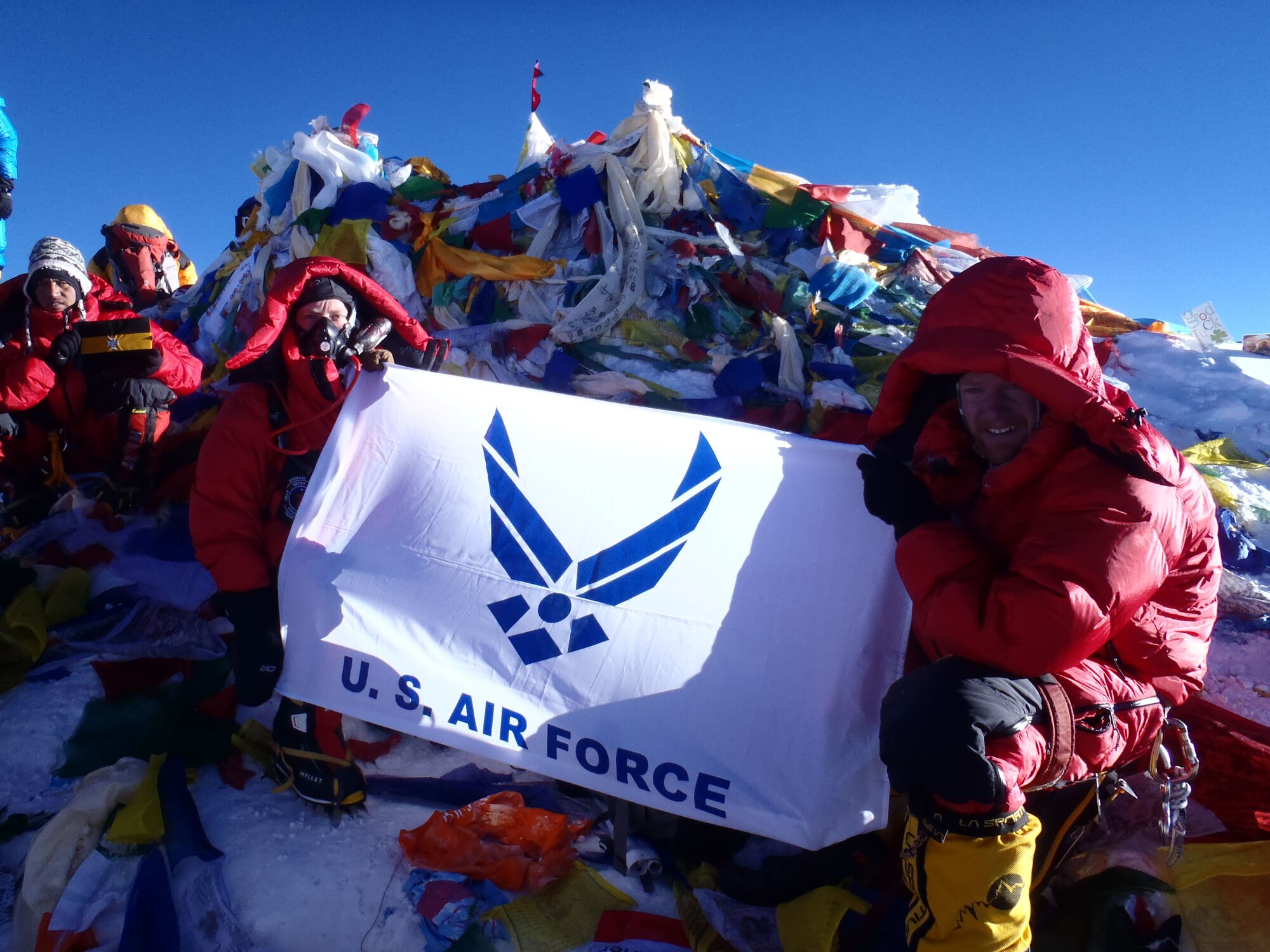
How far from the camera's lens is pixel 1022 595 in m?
1.69

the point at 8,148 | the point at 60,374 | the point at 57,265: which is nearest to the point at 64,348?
the point at 60,374

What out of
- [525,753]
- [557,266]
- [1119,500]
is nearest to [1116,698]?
[1119,500]

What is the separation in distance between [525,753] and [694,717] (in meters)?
0.54

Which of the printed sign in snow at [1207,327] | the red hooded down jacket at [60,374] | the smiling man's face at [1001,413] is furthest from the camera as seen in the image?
the printed sign in snow at [1207,327]

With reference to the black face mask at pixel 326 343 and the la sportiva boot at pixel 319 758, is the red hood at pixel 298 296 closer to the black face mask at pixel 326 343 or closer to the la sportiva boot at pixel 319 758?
the black face mask at pixel 326 343

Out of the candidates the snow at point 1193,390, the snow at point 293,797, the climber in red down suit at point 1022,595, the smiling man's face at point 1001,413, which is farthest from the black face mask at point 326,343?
the snow at point 1193,390

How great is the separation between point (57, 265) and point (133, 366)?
0.68 m

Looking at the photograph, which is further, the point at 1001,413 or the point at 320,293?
the point at 320,293

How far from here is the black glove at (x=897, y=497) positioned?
208cm

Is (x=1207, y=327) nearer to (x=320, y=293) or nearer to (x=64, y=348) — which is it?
(x=320, y=293)

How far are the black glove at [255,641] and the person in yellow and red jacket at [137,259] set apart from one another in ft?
17.5

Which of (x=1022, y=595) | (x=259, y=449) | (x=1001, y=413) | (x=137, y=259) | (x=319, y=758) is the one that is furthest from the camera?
(x=137, y=259)

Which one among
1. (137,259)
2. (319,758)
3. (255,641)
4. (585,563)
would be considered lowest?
(319,758)

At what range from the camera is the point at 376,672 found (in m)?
2.50
